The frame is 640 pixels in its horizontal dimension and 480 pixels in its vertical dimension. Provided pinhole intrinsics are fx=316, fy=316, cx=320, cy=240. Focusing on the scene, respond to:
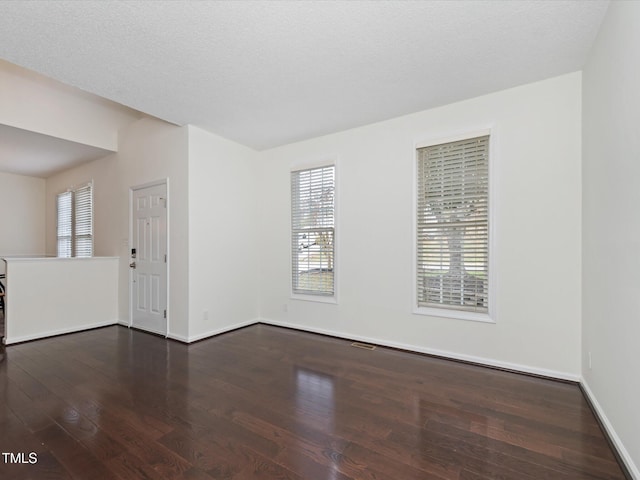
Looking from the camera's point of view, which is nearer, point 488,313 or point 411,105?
point 488,313

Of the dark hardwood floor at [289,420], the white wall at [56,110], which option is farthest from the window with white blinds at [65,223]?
the dark hardwood floor at [289,420]

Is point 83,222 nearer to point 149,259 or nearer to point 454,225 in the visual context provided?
point 149,259

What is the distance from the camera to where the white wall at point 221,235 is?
13.3ft

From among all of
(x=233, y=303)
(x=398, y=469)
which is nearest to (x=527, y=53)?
(x=398, y=469)

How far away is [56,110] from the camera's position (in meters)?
4.50

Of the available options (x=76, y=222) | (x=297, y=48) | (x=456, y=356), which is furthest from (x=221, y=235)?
(x=76, y=222)

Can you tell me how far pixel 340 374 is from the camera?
3.00 metres

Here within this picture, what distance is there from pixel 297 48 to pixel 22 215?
787cm

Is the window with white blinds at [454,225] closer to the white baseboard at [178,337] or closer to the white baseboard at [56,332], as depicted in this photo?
the white baseboard at [178,337]

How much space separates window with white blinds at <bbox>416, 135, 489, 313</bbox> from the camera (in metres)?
3.23

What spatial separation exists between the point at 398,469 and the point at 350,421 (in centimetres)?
52

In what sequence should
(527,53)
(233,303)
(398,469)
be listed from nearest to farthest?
(398,469), (527,53), (233,303)

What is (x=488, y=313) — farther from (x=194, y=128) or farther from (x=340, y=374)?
(x=194, y=128)

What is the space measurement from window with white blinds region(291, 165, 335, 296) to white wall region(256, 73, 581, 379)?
0.61 feet
